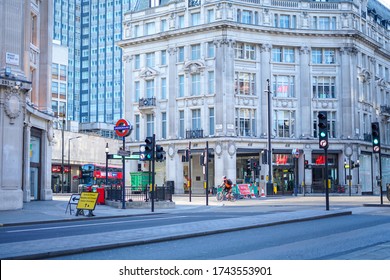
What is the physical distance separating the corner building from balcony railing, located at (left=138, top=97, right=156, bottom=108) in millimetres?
138

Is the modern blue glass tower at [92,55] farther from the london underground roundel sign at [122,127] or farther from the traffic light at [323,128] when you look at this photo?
the traffic light at [323,128]

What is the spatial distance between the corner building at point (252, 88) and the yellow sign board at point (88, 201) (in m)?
36.0

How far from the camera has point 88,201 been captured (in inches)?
976

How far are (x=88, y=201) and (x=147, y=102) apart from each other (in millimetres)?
42497

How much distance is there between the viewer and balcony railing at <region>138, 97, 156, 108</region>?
218 ft

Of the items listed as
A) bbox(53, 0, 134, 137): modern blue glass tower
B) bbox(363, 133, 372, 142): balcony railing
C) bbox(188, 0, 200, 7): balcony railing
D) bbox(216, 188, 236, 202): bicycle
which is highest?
bbox(53, 0, 134, 137): modern blue glass tower

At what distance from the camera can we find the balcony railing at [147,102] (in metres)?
66.4

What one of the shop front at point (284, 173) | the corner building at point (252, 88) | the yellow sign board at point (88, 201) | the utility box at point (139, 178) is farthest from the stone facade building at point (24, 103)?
the shop front at point (284, 173)

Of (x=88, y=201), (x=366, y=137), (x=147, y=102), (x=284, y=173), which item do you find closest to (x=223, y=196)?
(x=88, y=201)

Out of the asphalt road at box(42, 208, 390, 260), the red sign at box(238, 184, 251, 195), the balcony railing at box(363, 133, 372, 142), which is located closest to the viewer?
the asphalt road at box(42, 208, 390, 260)

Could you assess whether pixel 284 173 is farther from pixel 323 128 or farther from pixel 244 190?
pixel 323 128

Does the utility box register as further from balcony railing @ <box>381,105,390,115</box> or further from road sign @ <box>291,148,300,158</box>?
balcony railing @ <box>381,105,390,115</box>

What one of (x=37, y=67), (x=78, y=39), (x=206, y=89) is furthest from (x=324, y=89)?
(x=78, y=39)

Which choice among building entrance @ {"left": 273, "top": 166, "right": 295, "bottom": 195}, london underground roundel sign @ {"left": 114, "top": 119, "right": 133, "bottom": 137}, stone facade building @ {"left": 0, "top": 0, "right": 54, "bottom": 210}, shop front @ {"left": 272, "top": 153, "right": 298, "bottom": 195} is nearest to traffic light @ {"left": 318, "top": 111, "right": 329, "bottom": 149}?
london underground roundel sign @ {"left": 114, "top": 119, "right": 133, "bottom": 137}
